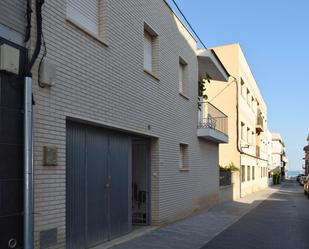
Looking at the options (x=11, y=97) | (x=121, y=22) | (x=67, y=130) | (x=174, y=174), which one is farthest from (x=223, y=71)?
(x=11, y=97)

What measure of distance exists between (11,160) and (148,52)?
7.42 m

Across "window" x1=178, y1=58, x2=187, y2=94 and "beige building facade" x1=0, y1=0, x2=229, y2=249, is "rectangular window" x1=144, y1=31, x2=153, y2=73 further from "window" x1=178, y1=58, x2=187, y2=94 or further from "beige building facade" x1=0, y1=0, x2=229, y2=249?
"window" x1=178, y1=58, x2=187, y2=94

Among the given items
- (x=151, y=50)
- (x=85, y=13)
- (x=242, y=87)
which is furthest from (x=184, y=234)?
(x=242, y=87)

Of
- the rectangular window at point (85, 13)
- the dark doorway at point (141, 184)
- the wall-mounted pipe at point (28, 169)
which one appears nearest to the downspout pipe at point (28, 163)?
the wall-mounted pipe at point (28, 169)

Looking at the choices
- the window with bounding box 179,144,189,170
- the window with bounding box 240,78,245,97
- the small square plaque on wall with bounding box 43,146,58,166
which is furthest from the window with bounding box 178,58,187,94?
the window with bounding box 240,78,245,97

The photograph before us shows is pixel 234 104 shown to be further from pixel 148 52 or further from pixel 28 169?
pixel 28 169

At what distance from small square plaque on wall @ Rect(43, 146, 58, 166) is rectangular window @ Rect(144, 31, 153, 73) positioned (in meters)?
5.79

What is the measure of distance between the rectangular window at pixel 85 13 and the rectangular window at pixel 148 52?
3337mm

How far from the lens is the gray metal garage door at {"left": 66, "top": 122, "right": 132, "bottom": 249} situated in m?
9.02

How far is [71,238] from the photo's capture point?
29.1 ft

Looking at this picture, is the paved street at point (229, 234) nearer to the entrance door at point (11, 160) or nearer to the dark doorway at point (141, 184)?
the dark doorway at point (141, 184)

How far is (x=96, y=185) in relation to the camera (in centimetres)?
998

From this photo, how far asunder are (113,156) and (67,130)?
2.26 meters

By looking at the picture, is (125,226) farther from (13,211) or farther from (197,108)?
(197,108)
